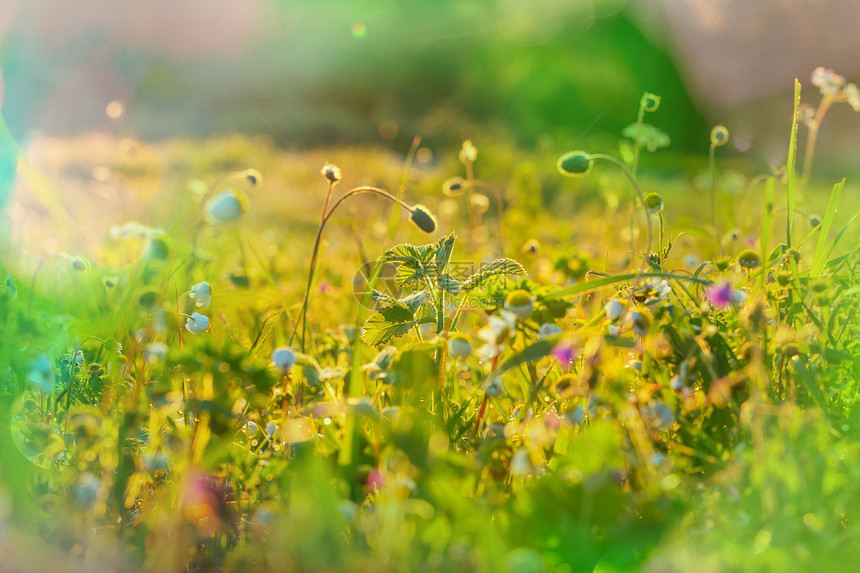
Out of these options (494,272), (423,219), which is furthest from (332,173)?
(494,272)

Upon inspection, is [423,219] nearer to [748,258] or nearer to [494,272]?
[494,272]

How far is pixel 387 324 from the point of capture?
1159 mm

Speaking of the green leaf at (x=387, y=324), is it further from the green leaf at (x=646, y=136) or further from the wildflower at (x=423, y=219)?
the green leaf at (x=646, y=136)

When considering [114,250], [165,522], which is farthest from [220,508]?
[114,250]

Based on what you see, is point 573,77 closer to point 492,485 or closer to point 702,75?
point 702,75

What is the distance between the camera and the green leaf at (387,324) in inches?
45.2

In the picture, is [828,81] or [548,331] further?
[828,81]

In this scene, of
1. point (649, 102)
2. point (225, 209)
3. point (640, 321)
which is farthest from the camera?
point (649, 102)

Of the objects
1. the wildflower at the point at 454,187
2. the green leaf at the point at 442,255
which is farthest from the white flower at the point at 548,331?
the wildflower at the point at 454,187

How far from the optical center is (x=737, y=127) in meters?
7.89

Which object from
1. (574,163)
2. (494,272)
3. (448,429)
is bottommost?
(448,429)

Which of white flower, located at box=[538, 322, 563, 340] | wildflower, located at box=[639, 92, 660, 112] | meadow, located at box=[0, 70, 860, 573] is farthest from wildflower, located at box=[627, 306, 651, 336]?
wildflower, located at box=[639, 92, 660, 112]

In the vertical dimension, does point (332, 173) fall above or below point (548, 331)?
above

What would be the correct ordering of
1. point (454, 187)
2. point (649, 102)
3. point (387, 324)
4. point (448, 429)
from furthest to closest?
point (454, 187) < point (649, 102) < point (387, 324) < point (448, 429)
